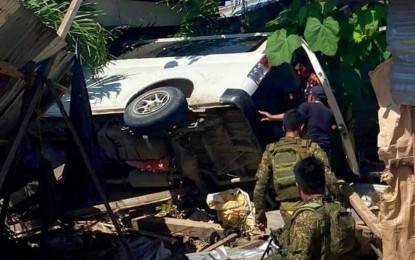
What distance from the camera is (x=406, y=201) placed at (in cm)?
561

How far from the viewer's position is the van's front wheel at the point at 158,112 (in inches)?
309

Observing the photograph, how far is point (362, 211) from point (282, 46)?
69.4 inches

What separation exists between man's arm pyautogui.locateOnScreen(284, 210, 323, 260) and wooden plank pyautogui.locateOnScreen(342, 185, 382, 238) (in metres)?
1.77

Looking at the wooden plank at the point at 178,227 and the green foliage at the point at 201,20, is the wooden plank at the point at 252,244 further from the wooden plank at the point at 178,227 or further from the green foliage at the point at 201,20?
the green foliage at the point at 201,20

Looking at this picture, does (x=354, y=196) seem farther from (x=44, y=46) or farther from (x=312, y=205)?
(x=44, y=46)

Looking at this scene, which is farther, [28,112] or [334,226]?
[28,112]

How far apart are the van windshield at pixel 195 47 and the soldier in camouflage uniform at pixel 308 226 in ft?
11.7

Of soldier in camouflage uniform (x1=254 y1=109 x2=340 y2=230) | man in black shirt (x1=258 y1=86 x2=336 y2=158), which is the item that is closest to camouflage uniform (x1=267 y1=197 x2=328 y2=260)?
soldier in camouflage uniform (x1=254 y1=109 x2=340 y2=230)

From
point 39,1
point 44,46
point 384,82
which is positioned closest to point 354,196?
point 384,82

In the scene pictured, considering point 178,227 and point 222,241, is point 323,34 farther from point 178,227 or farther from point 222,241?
point 178,227

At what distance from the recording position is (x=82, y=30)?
8.76 meters

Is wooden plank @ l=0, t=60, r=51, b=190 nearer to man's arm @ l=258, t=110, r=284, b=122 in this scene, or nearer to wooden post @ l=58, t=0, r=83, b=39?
wooden post @ l=58, t=0, r=83, b=39

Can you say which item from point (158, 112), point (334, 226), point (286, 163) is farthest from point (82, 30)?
point (334, 226)

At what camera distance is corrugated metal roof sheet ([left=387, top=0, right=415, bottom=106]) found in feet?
16.3
